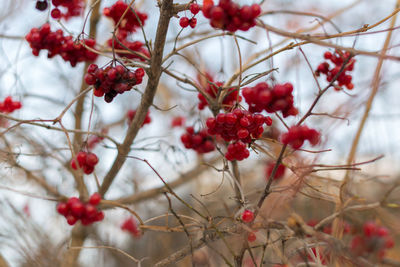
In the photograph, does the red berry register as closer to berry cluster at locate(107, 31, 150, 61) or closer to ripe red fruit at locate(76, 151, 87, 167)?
ripe red fruit at locate(76, 151, 87, 167)

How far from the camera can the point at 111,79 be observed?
1.17 meters

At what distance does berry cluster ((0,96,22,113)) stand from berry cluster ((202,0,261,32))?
1.31 m

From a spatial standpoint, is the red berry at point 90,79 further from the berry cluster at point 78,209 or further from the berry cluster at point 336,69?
the berry cluster at point 336,69

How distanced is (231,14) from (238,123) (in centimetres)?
36

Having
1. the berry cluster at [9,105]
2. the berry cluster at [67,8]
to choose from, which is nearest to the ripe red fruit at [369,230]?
the berry cluster at [67,8]

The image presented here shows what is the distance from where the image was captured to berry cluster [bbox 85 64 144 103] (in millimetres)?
1169

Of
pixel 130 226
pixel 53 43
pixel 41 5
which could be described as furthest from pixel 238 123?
pixel 130 226

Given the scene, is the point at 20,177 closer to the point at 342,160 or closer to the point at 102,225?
the point at 102,225

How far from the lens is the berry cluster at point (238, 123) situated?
3.93 feet

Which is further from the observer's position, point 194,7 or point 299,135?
point 194,7

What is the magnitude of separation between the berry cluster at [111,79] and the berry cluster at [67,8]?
1.80ft

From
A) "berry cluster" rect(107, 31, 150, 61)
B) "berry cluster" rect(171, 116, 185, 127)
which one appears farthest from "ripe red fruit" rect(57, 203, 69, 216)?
"berry cluster" rect(171, 116, 185, 127)

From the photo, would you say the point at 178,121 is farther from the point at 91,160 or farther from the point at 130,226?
the point at 91,160

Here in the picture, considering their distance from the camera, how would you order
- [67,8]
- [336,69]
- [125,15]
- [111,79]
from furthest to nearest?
[67,8] → [125,15] → [336,69] → [111,79]
